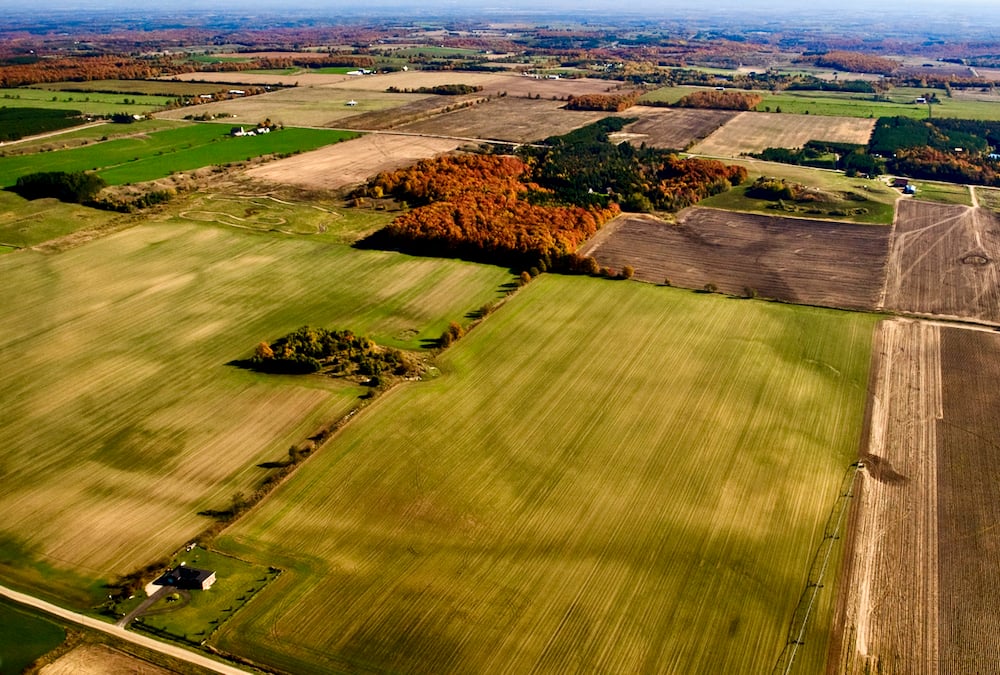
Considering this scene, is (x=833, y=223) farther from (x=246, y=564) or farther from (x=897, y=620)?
(x=246, y=564)

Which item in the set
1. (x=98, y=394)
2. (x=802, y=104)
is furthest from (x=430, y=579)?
(x=802, y=104)

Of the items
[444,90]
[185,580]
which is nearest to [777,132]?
[444,90]

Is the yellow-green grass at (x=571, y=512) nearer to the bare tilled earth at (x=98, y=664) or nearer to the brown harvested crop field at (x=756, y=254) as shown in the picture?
the bare tilled earth at (x=98, y=664)

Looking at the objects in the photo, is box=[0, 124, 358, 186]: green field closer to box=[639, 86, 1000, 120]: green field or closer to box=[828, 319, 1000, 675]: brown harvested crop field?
box=[639, 86, 1000, 120]: green field

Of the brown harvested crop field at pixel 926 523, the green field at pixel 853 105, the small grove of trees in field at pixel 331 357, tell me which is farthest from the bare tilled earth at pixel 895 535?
the green field at pixel 853 105

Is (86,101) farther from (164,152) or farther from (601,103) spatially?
(601,103)
